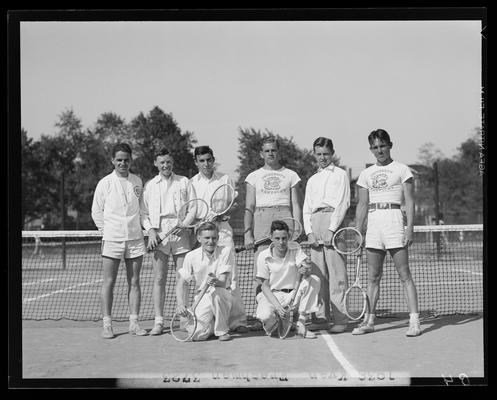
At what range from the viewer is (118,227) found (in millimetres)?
5402

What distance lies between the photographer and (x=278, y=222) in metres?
5.34

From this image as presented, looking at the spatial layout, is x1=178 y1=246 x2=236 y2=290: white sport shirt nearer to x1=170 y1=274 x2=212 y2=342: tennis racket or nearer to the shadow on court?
x1=170 y1=274 x2=212 y2=342: tennis racket

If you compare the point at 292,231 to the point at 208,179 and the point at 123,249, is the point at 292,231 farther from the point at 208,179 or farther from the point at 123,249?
the point at 123,249

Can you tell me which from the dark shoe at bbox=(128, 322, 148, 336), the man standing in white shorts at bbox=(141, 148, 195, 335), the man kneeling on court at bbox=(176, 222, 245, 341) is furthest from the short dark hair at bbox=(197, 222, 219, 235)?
the dark shoe at bbox=(128, 322, 148, 336)

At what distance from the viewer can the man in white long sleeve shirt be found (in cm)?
544

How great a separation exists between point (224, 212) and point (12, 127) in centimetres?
177

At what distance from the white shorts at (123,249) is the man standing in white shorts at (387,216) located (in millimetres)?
1849

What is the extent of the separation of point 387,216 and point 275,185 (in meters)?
0.94

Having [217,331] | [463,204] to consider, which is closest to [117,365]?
[217,331]

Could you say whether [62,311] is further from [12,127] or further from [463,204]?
[463,204]

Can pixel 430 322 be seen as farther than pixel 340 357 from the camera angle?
Yes

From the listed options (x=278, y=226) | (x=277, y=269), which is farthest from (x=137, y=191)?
(x=277, y=269)

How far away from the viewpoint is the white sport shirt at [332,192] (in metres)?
5.44

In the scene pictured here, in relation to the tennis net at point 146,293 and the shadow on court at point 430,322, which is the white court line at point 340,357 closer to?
the shadow on court at point 430,322
